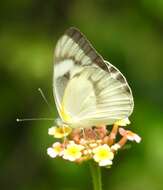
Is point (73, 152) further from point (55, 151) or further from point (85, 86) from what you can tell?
point (85, 86)

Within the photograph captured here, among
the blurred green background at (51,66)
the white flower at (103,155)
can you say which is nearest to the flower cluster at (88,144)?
the white flower at (103,155)

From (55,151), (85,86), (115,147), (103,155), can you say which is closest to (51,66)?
(85,86)

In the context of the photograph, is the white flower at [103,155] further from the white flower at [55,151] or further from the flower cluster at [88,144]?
the white flower at [55,151]

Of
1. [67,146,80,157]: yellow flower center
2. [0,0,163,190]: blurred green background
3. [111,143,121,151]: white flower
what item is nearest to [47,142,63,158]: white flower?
[67,146,80,157]: yellow flower center

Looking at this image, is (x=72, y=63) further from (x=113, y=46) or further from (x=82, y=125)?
(x=113, y=46)

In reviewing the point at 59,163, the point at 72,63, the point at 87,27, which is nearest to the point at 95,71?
the point at 72,63

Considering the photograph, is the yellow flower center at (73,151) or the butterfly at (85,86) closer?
the yellow flower center at (73,151)
